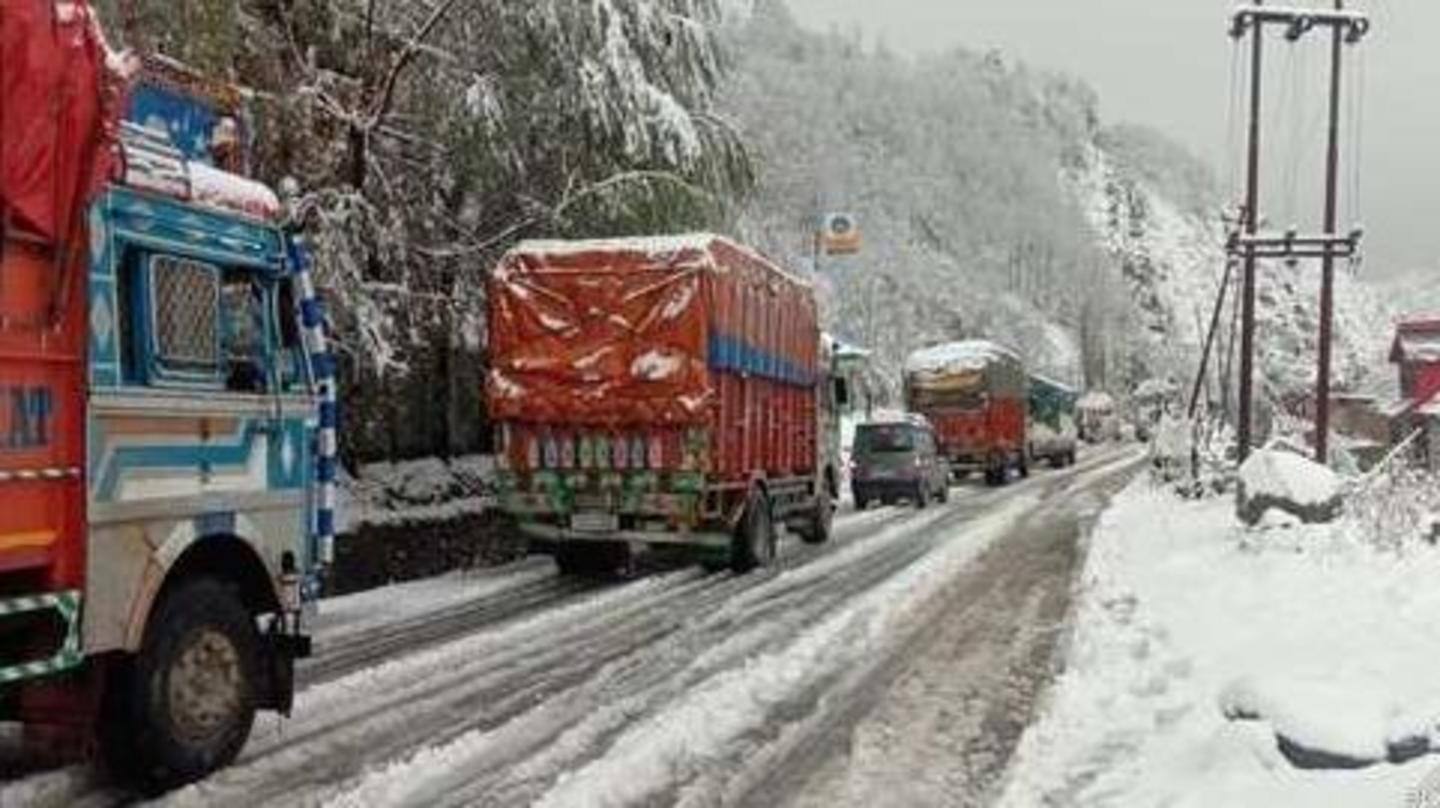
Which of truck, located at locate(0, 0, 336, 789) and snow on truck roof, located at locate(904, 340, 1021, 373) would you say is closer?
truck, located at locate(0, 0, 336, 789)

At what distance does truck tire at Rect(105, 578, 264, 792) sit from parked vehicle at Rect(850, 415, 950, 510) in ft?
90.5

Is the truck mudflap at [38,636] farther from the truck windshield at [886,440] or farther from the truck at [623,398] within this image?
the truck windshield at [886,440]

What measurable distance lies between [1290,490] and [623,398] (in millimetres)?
7241

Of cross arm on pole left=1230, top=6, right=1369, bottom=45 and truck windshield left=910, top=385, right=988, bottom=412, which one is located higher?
cross arm on pole left=1230, top=6, right=1369, bottom=45

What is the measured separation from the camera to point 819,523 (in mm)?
25203

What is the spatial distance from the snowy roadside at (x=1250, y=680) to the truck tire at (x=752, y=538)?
3.51 m

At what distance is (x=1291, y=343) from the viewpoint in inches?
3068

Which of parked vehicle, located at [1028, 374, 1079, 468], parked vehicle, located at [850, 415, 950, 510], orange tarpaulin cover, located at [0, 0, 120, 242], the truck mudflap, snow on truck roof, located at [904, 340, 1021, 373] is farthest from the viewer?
parked vehicle, located at [1028, 374, 1079, 468]

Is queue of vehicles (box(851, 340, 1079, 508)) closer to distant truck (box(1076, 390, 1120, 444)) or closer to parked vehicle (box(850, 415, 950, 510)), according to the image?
parked vehicle (box(850, 415, 950, 510))

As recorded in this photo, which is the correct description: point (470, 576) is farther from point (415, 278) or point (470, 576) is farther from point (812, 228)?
point (812, 228)

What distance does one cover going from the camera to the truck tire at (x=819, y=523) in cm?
2506

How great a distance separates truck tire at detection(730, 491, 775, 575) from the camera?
66.0 feet

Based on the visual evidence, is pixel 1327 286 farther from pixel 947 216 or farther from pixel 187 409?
pixel 947 216

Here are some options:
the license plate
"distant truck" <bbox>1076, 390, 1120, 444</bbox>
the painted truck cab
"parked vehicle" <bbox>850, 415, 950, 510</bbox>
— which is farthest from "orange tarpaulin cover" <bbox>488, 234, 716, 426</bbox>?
"distant truck" <bbox>1076, 390, 1120, 444</bbox>
